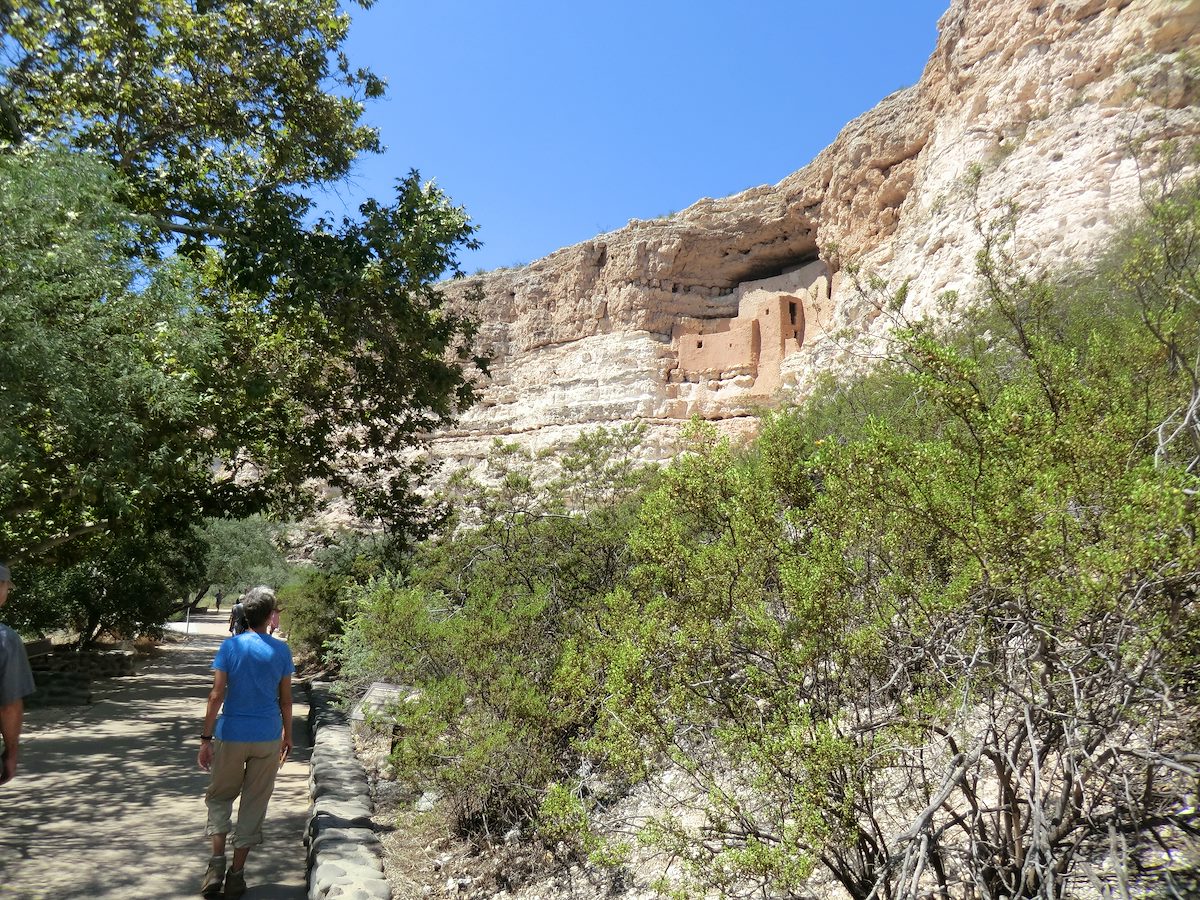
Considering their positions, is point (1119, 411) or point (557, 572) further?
point (557, 572)

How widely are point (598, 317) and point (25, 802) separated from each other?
27.6 m

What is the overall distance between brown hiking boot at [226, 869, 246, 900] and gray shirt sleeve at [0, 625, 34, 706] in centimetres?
119

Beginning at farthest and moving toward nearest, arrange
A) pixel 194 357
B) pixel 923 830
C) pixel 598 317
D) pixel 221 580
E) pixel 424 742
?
pixel 598 317 < pixel 221 580 < pixel 194 357 < pixel 424 742 < pixel 923 830

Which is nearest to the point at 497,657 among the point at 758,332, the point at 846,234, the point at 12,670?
the point at 12,670

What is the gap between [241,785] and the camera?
3.52m

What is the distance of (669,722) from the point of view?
274cm

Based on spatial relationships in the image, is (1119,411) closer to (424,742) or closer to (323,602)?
(424,742)

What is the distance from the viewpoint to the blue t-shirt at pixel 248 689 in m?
3.46

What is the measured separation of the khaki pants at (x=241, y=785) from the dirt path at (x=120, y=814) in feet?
1.06

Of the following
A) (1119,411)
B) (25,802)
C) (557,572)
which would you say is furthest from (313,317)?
(1119,411)

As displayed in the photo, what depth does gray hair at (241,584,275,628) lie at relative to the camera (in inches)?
142

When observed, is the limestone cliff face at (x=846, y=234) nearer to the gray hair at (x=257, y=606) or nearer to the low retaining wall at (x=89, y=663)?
the gray hair at (x=257, y=606)

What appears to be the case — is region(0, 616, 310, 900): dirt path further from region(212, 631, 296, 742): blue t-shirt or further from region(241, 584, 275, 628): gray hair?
region(241, 584, 275, 628): gray hair

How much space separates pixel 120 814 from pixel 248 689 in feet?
6.71
